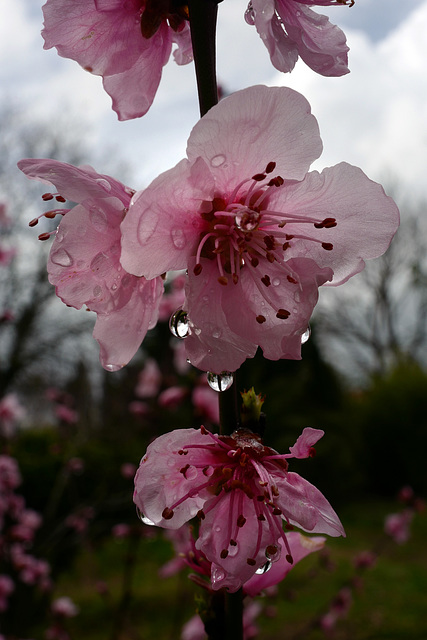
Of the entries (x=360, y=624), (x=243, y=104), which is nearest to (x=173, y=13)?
(x=243, y=104)

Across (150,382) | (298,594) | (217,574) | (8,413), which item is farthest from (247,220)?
(298,594)

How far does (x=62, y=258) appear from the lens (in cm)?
85

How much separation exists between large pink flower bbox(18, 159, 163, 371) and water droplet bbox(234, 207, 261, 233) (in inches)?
6.9

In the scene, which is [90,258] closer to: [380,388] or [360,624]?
[360,624]

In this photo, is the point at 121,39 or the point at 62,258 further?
the point at 121,39

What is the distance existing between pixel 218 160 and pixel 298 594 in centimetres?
730

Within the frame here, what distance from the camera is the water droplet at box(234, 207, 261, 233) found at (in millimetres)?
849

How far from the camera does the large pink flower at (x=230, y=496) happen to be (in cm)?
86

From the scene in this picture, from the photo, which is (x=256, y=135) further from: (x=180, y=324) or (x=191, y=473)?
(x=191, y=473)

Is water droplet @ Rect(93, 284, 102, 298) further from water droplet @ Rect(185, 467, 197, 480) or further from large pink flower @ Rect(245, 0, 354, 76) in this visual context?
large pink flower @ Rect(245, 0, 354, 76)

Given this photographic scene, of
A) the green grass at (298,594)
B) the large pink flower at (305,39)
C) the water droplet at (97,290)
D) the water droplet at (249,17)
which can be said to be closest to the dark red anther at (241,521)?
the water droplet at (97,290)

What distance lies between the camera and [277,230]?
92cm

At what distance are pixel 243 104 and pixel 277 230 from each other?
0.21m

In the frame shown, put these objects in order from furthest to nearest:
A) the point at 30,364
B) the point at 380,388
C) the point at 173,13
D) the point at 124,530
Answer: the point at 30,364 → the point at 380,388 → the point at 124,530 → the point at 173,13
